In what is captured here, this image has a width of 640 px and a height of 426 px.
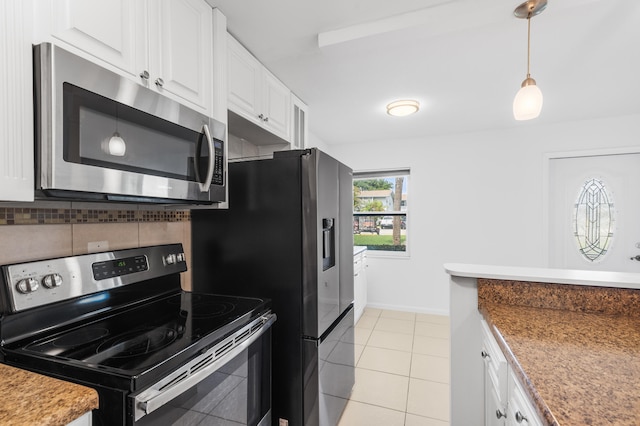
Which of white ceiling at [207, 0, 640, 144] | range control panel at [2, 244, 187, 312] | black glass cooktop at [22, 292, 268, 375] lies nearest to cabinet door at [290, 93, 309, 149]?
white ceiling at [207, 0, 640, 144]

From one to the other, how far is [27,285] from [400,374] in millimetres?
2376

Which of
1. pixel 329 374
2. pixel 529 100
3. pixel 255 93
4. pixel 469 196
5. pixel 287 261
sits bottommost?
pixel 329 374

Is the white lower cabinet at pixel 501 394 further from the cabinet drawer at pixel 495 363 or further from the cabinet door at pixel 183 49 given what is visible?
the cabinet door at pixel 183 49

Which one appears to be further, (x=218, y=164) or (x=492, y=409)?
(x=218, y=164)

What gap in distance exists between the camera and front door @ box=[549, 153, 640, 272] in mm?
3033

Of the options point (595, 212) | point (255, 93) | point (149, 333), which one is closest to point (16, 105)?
point (149, 333)

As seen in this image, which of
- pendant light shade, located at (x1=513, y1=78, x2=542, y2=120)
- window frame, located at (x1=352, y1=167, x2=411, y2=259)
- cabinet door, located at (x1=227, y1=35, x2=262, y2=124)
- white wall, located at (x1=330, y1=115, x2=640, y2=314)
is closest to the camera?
pendant light shade, located at (x1=513, y1=78, x2=542, y2=120)

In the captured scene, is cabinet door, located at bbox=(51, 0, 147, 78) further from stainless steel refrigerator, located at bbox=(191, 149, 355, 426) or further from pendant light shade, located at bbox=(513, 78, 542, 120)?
pendant light shade, located at bbox=(513, 78, 542, 120)

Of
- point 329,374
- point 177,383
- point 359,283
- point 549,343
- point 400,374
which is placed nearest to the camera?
point 177,383

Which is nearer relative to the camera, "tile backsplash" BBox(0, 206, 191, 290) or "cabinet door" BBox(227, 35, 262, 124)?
"tile backsplash" BBox(0, 206, 191, 290)

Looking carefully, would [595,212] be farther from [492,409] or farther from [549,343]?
[549,343]

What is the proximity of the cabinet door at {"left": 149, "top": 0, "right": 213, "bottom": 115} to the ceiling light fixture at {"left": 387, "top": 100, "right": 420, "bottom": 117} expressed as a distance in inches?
66.2

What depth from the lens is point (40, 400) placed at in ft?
2.16

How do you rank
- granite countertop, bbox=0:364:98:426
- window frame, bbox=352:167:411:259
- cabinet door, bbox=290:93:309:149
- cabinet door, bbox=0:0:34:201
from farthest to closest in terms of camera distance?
window frame, bbox=352:167:411:259, cabinet door, bbox=290:93:309:149, cabinet door, bbox=0:0:34:201, granite countertop, bbox=0:364:98:426
